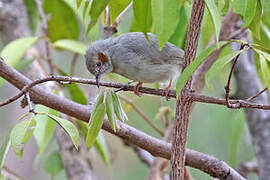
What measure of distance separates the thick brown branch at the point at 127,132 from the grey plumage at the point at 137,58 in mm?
473

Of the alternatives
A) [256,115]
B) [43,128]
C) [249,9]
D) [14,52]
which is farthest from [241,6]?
[256,115]

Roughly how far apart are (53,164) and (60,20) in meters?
1.01

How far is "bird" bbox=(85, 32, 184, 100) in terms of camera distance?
6.88 ft

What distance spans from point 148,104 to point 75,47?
2244 mm

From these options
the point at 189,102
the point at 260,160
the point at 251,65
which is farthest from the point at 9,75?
the point at 251,65

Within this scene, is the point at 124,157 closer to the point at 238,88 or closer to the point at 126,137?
the point at 238,88

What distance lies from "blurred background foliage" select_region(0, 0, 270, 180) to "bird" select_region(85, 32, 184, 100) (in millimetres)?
106

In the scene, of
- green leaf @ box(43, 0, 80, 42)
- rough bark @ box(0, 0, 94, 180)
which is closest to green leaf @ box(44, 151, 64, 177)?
rough bark @ box(0, 0, 94, 180)

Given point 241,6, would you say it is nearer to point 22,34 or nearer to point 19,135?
point 19,135

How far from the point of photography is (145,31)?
1.09 metres

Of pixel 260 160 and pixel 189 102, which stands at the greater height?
pixel 189 102

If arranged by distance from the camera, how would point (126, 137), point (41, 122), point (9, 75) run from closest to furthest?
point (9, 75)
point (126, 137)
point (41, 122)

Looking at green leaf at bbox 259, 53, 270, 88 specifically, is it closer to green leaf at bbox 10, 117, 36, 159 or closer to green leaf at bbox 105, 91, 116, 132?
green leaf at bbox 105, 91, 116, 132

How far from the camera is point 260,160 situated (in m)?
2.66
